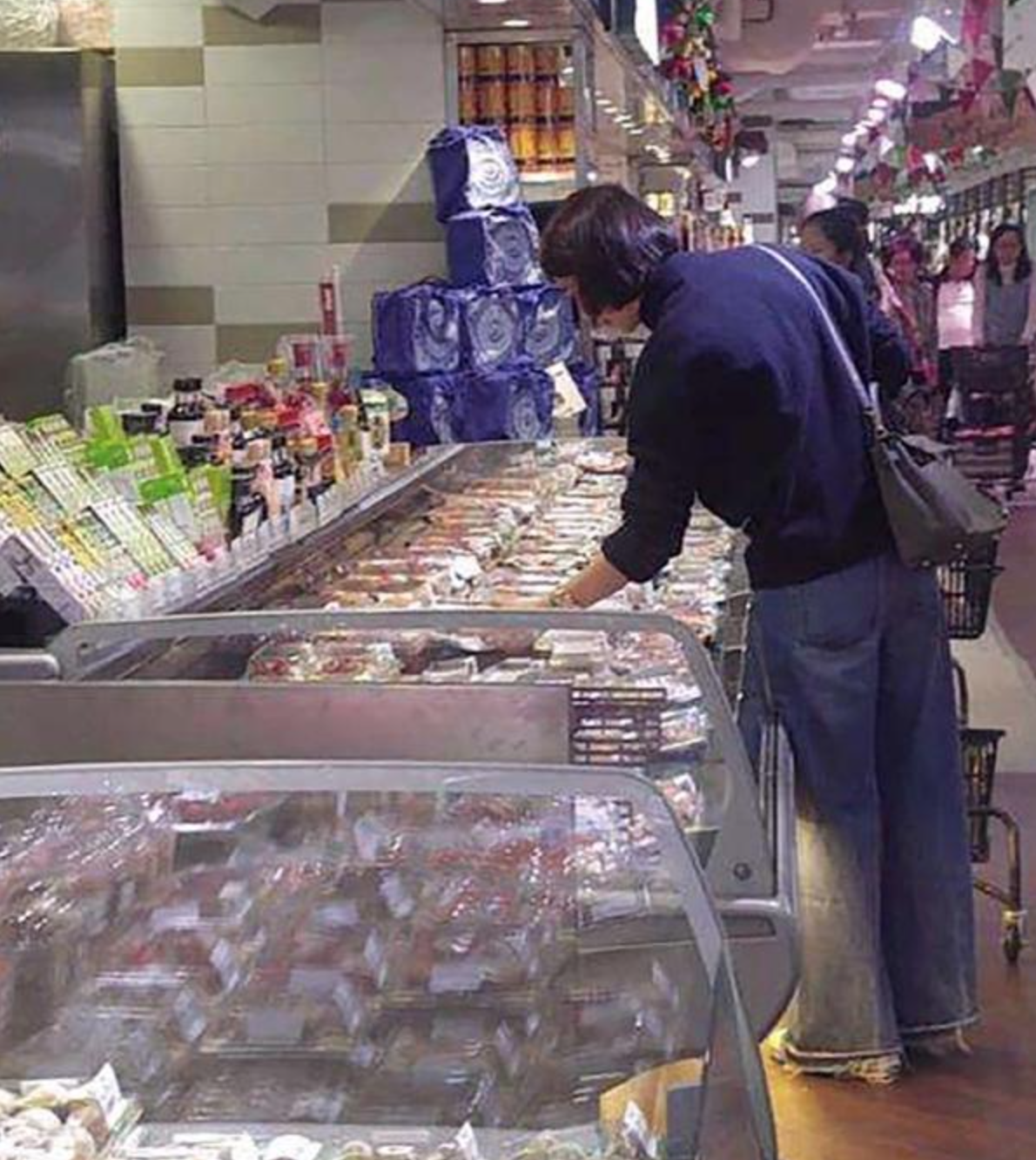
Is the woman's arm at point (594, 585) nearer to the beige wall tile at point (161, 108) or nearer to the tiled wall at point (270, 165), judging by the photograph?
the tiled wall at point (270, 165)

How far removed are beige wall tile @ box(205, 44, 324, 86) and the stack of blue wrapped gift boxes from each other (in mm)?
526

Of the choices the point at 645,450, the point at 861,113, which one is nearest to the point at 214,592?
the point at 645,450

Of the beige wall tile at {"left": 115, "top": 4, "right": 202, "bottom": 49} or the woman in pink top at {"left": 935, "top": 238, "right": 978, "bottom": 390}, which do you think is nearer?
the beige wall tile at {"left": 115, "top": 4, "right": 202, "bottom": 49}

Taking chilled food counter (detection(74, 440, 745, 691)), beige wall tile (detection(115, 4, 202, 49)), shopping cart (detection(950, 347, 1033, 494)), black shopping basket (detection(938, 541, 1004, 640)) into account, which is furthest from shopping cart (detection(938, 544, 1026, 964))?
shopping cart (detection(950, 347, 1033, 494))

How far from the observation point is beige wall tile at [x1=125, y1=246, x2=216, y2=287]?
768 cm

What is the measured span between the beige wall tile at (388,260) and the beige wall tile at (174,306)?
1.52ft

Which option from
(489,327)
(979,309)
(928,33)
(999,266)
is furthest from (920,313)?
(489,327)

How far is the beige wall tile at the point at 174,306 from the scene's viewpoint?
25.2ft

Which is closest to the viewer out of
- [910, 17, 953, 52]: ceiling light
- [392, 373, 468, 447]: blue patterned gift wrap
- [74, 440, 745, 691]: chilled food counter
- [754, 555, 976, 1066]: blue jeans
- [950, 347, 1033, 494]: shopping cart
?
[74, 440, 745, 691]: chilled food counter

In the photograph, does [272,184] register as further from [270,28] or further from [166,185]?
[270,28]

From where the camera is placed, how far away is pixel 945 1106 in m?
4.34

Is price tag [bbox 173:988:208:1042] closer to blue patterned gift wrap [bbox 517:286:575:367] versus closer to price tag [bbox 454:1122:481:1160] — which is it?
price tag [bbox 454:1122:481:1160]

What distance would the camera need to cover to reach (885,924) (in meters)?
4.56

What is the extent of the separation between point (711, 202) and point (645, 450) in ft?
48.7
